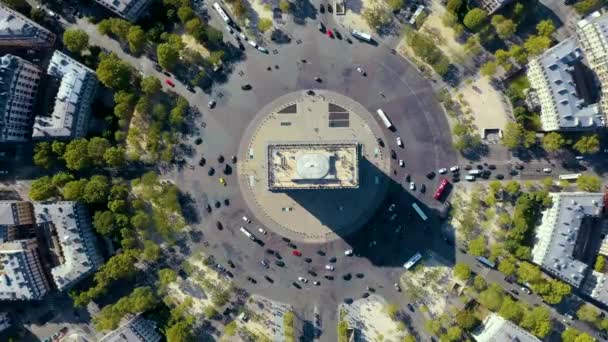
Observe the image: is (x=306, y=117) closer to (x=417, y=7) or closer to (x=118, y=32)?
(x=417, y=7)

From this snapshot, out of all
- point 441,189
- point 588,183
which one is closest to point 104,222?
point 441,189

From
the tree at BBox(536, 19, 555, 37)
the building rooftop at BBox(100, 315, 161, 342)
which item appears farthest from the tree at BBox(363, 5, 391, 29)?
the building rooftop at BBox(100, 315, 161, 342)

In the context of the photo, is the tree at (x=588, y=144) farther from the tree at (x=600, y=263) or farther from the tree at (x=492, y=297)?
the tree at (x=492, y=297)

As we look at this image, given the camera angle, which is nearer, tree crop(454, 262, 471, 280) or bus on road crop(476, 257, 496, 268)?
tree crop(454, 262, 471, 280)

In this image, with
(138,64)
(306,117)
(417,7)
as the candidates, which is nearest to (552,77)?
(417,7)

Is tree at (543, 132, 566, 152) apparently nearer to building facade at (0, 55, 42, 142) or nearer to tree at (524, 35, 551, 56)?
tree at (524, 35, 551, 56)
